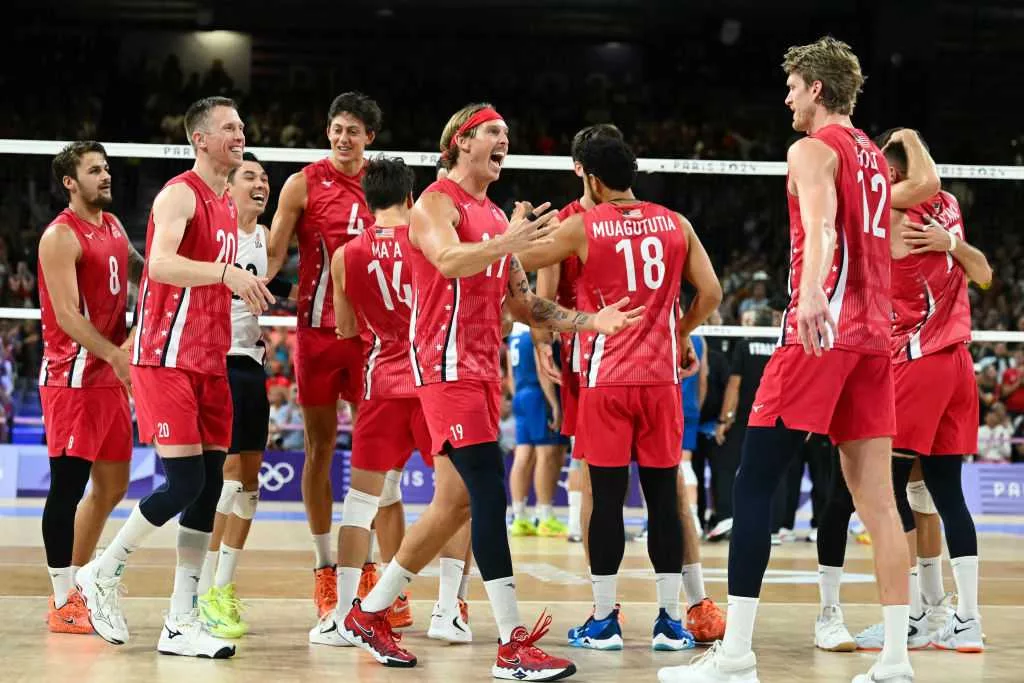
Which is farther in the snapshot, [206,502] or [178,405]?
[206,502]

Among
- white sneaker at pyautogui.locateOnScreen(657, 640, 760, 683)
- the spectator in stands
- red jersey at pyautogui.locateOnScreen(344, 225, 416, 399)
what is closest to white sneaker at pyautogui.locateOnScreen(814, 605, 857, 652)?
white sneaker at pyautogui.locateOnScreen(657, 640, 760, 683)

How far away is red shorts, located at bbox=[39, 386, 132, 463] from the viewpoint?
5.43m

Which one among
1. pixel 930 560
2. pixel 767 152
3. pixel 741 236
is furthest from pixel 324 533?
pixel 767 152

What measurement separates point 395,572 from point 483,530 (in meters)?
0.47

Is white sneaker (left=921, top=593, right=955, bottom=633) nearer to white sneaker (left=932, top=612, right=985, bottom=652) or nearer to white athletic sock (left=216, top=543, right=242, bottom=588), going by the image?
white sneaker (left=932, top=612, right=985, bottom=652)

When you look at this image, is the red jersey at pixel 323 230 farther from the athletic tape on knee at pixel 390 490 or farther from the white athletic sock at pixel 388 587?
the white athletic sock at pixel 388 587

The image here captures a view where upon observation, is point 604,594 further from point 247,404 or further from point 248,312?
point 248,312

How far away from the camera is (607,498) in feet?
16.2

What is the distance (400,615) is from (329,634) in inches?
20.1

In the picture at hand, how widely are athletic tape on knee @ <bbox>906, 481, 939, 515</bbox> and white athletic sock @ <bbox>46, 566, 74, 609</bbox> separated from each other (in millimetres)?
3634

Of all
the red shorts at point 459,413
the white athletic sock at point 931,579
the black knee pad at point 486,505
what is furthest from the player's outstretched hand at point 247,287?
the white athletic sock at point 931,579

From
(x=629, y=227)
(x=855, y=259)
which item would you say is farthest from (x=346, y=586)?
(x=855, y=259)

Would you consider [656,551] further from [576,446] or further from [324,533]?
[324,533]

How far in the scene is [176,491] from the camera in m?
4.73
